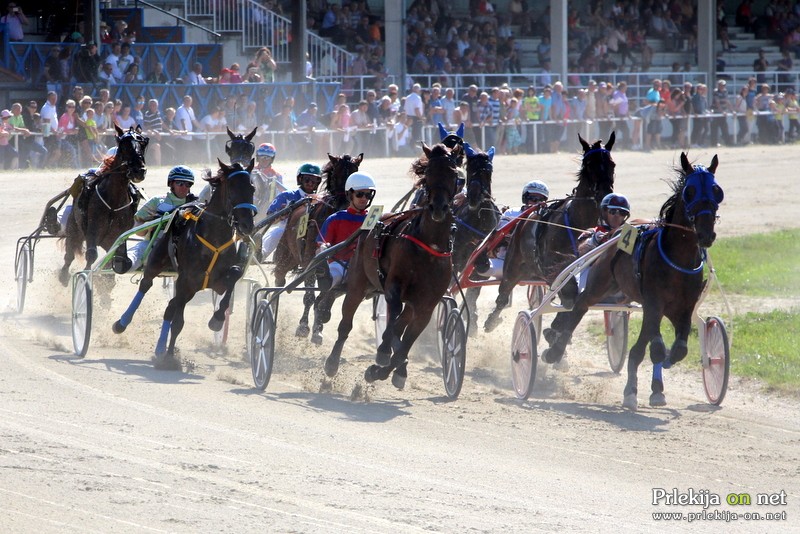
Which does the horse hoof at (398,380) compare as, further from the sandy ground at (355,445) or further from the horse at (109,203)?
the horse at (109,203)

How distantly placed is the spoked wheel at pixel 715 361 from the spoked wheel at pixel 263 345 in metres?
3.11

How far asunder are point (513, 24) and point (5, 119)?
53.8ft

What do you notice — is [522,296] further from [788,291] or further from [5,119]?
[5,119]

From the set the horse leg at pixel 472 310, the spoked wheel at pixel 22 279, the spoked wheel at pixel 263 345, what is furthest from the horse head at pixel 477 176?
the spoked wheel at pixel 22 279

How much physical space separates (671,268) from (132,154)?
5437 millimetres

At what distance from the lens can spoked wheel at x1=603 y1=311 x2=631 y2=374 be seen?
10.9m

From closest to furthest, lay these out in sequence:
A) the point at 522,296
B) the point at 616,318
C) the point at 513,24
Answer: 1. the point at 616,318
2. the point at 522,296
3. the point at 513,24

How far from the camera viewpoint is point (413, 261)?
8.79 m

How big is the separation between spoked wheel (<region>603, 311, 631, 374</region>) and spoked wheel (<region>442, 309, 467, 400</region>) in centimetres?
209

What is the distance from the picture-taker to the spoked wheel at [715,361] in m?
9.14

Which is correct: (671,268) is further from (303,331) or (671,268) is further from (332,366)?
(303,331)

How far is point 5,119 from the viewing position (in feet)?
65.2

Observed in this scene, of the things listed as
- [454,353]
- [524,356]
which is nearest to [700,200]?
[524,356]

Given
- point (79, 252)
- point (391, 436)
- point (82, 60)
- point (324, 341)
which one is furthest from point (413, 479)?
point (82, 60)
